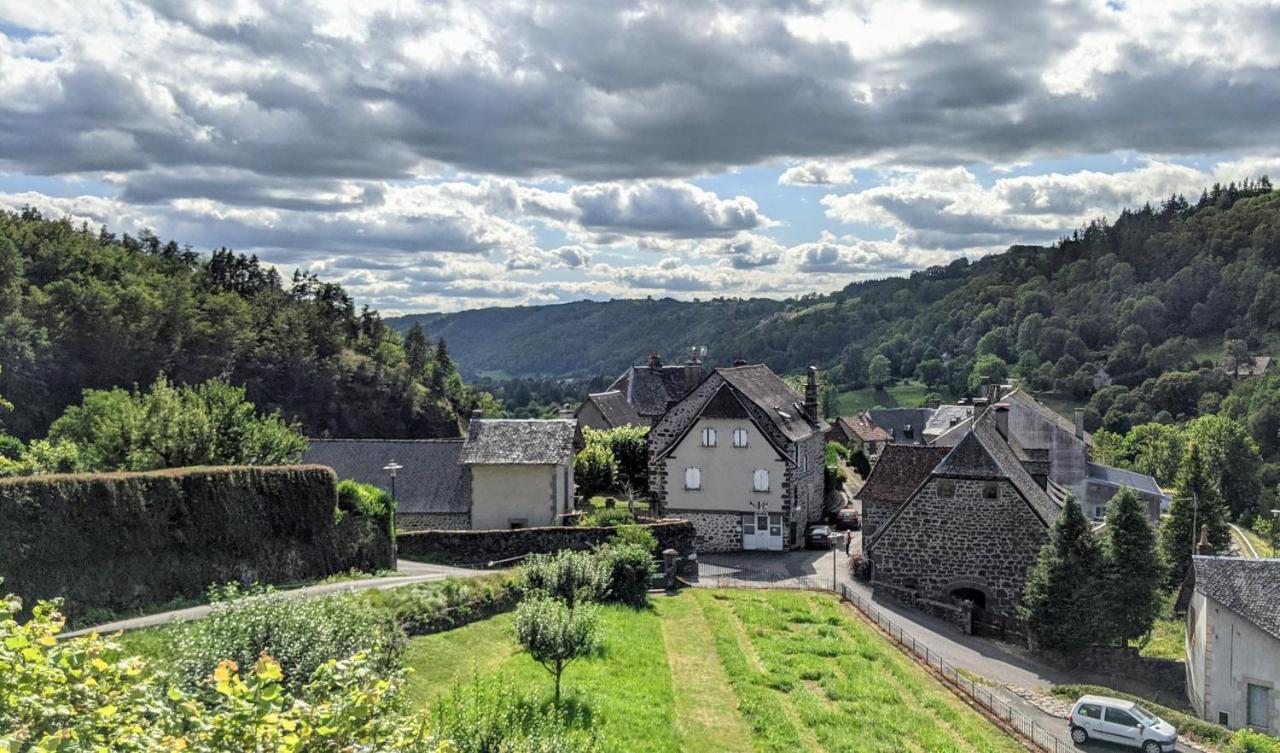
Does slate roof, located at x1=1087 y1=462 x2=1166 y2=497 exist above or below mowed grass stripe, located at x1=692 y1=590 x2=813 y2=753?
above

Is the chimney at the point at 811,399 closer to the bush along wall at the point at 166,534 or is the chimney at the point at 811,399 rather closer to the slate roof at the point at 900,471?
the slate roof at the point at 900,471

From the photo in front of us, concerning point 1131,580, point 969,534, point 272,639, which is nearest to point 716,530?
point 969,534

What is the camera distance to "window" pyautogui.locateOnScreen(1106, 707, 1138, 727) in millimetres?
25469

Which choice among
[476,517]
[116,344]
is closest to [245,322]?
[116,344]

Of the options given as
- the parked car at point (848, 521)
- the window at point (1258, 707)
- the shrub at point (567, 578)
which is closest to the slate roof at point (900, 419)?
the parked car at point (848, 521)

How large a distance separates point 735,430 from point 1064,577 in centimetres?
1790

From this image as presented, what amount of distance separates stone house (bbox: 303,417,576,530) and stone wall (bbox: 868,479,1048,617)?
50.6 ft

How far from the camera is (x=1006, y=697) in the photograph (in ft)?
91.2

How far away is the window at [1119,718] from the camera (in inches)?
1003

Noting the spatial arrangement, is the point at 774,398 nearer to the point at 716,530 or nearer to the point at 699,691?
the point at 716,530

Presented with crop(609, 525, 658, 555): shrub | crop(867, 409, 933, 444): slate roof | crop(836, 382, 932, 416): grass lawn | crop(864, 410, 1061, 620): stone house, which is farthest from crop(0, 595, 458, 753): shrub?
crop(836, 382, 932, 416): grass lawn

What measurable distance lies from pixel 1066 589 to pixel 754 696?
15.7m

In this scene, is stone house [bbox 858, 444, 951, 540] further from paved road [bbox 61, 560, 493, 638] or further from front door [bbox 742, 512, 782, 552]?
paved road [bbox 61, 560, 493, 638]

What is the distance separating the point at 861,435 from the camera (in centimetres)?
9562
